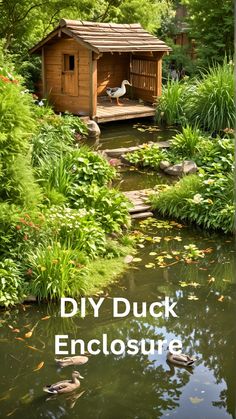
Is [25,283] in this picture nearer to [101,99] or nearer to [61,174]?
[61,174]

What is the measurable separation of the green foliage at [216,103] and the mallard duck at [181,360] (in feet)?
25.2

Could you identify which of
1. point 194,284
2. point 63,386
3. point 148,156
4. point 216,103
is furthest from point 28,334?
point 216,103

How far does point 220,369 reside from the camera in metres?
5.14

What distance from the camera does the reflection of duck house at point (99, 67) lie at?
1413 cm

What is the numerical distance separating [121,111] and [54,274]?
29.4 feet

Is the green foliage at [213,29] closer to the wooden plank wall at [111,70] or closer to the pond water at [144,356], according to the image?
the wooden plank wall at [111,70]

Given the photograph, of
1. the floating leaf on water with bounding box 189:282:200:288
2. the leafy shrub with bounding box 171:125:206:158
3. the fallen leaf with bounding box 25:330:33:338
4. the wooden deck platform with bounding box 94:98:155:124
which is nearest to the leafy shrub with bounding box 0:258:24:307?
the fallen leaf with bounding box 25:330:33:338

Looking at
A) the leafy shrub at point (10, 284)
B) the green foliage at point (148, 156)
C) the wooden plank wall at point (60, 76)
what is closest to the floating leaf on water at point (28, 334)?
the leafy shrub at point (10, 284)

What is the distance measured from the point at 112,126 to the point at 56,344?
9.56m

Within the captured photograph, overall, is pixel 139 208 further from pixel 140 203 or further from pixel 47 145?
pixel 47 145

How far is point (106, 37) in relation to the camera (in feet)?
47.8

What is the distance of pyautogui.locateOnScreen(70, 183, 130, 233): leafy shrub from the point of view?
773 cm

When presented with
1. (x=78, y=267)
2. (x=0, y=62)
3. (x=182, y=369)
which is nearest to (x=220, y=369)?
(x=182, y=369)

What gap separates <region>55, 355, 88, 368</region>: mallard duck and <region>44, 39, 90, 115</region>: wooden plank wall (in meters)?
9.73
